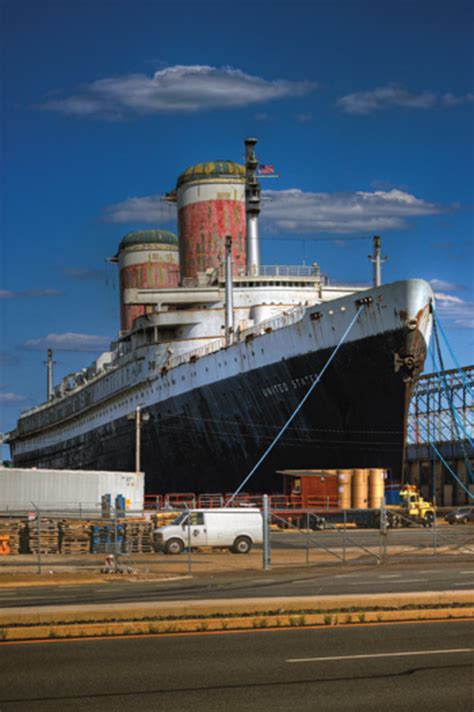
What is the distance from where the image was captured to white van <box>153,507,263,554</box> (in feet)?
96.4

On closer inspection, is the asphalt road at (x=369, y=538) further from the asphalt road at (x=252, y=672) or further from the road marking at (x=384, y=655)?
the road marking at (x=384, y=655)

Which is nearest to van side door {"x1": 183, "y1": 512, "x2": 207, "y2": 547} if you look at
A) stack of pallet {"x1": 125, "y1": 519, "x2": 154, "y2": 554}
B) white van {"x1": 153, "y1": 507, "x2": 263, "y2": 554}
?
white van {"x1": 153, "y1": 507, "x2": 263, "y2": 554}

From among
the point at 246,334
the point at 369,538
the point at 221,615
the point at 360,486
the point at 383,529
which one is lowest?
the point at 369,538

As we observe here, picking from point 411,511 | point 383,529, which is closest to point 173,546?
point 383,529

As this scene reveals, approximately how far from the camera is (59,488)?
43594 mm

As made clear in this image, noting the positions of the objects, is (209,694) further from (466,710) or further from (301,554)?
(301,554)

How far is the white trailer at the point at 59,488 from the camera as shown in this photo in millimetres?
43062

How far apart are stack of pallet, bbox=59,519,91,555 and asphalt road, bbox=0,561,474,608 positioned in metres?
9.26

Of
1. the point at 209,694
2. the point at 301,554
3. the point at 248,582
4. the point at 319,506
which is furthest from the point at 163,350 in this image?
the point at 209,694

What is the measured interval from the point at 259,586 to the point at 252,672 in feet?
31.7

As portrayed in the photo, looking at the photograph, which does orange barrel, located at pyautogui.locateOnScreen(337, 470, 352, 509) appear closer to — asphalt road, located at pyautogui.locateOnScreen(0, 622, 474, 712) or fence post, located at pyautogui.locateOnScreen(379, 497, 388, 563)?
fence post, located at pyautogui.locateOnScreen(379, 497, 388, 563)

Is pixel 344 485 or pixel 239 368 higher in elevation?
pixel 239 368

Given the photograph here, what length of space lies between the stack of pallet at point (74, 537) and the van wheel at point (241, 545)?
4.64 m

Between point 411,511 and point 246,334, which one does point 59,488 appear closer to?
point 246,334
